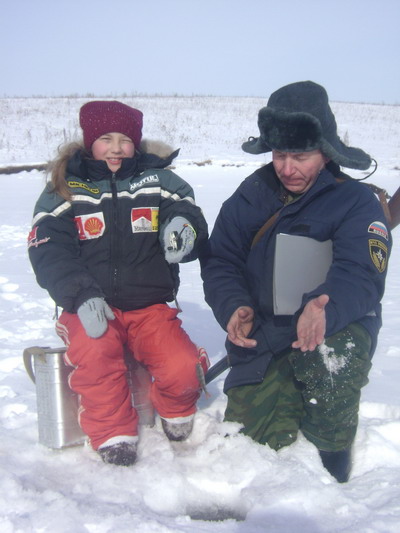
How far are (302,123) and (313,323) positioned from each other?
2.37 feet

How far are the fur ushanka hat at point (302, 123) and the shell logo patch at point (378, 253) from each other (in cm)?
34

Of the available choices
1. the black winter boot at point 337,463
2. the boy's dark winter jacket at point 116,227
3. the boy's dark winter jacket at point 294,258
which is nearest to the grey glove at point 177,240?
the boy's dark winter jacket at point 116,227

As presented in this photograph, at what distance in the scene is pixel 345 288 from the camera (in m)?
1.93

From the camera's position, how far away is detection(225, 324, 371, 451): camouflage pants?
1.96 meters

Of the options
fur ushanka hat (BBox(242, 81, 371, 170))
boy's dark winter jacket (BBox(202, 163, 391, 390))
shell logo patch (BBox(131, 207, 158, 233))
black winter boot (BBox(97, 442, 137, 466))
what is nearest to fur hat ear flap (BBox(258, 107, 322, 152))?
fur ushanka hat (BBox(242, 81, 371, 170))

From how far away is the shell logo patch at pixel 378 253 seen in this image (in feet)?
6.55

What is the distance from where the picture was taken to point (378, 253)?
2.01 metres

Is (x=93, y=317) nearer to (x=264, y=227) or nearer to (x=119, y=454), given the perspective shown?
(x=119, y=454)

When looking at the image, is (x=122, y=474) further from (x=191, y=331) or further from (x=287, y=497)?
(x=191, y=331)

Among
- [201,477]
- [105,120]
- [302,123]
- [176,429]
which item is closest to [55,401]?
[176,429]

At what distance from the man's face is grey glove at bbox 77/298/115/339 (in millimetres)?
855

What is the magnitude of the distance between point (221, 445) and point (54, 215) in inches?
43.3

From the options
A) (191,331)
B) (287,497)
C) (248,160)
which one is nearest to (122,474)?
(287,497)

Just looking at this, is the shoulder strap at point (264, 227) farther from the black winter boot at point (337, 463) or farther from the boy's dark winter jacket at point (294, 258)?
the black winter boot at point (337, 463)
